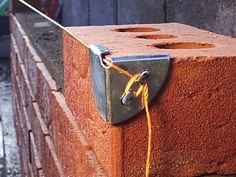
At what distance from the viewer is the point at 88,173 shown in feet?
5.68

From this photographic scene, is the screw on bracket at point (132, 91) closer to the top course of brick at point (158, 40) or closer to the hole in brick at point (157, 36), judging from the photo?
the top course of brick at point (158, 40)

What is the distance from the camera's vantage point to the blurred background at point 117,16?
8.62ft

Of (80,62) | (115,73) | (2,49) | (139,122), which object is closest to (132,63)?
(115,73)

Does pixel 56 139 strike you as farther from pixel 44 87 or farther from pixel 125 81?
pixel 125 81

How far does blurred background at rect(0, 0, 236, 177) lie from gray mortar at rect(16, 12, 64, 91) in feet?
1.77

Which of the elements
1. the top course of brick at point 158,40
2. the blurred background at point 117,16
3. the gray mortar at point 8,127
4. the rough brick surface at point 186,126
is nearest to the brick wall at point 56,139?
the rough brick surface at point 186,126

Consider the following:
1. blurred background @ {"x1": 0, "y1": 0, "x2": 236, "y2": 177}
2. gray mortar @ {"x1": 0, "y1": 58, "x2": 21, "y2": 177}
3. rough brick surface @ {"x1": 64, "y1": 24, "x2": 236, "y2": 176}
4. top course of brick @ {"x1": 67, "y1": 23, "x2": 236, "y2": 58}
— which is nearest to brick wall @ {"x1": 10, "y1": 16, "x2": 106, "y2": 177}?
rough brick surface @ {"x1": 64, "y1": 24, "x2": 236, "y2": 176}

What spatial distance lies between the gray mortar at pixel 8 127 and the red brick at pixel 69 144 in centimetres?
375

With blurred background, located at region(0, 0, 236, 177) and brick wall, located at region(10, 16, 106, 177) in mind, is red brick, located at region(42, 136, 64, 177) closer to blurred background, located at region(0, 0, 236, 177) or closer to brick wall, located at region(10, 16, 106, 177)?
brick wall, located at region(10, 16, 106, 177)

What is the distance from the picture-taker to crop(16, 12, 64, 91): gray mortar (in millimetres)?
3354

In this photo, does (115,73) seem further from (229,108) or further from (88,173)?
(88,173)

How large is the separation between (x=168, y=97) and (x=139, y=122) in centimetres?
10

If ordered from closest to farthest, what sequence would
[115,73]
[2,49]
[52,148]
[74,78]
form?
[115,73] → [74,78] → [52,148] → [2,49]

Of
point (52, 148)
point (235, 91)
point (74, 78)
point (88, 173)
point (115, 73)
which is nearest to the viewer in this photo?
point (115, 73)
